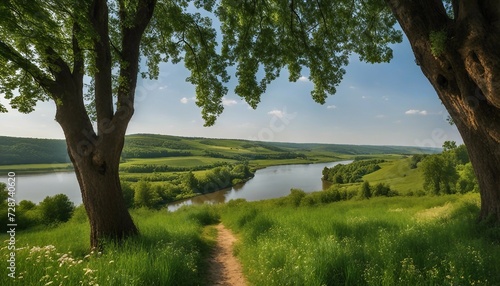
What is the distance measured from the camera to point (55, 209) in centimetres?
3095

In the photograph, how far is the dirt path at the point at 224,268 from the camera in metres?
5.88

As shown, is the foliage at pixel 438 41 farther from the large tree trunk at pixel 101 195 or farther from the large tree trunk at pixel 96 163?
the large tree trunk at pixel 101 195

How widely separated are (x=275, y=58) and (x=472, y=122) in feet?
23.5

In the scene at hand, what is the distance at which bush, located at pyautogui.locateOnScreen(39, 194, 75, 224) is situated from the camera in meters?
30.2

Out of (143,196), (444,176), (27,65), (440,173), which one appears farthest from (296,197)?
(444,176)

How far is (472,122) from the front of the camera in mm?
5852

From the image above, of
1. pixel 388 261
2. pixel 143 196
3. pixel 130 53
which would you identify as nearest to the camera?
pixel 388 261

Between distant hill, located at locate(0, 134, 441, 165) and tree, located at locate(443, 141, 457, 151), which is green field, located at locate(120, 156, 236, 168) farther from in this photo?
tree, located at locate(443, 141, 457, 151)

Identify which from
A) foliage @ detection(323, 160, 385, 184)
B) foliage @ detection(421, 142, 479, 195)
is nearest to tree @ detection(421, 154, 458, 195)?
foliage @ detection(421, 142, 479, 195)

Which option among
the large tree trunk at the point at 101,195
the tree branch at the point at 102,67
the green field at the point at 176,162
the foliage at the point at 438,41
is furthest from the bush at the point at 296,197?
the green field at the point at 176,162

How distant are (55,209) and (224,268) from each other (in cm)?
3365

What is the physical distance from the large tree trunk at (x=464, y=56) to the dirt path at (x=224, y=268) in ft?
20.7

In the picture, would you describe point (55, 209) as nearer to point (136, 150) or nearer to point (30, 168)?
point (30, 168)

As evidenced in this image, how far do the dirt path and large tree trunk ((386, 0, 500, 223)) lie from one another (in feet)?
20.7
